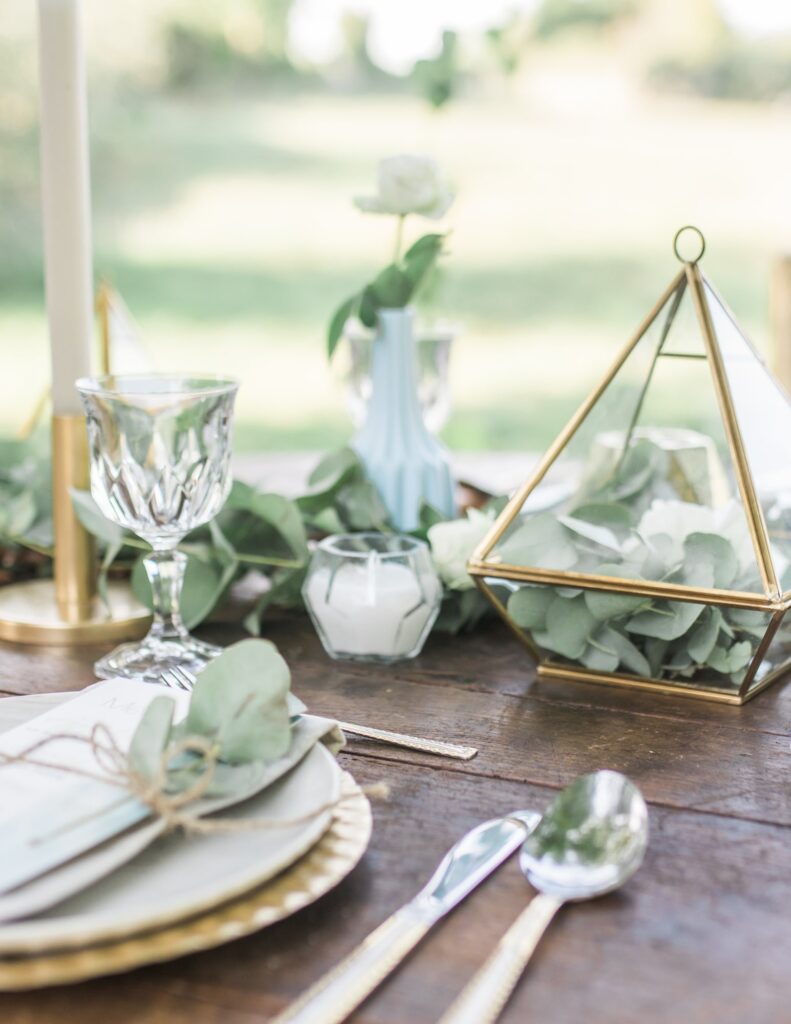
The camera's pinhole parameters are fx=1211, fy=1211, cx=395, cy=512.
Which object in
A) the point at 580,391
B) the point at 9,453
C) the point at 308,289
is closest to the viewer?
the point at 9,453

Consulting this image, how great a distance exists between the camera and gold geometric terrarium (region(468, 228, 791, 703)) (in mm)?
821

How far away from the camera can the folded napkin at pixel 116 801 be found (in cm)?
50

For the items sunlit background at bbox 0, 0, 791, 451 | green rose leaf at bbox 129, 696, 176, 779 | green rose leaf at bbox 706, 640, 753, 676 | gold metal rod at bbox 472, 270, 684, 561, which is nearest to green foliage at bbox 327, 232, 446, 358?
gold metal rod at bbox 472, 270, 684, 561

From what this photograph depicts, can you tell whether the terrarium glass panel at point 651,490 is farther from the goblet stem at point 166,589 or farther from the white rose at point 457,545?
the goblet stem at point 166,589

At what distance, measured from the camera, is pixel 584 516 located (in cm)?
90

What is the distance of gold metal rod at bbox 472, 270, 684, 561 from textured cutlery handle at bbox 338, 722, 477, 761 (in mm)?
161

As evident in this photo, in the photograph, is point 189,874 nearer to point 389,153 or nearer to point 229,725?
point 229,725

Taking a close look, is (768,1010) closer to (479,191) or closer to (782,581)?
(782,581)

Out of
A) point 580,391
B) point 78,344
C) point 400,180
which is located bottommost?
point 580,391

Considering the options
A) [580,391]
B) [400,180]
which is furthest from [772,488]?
[580,391]

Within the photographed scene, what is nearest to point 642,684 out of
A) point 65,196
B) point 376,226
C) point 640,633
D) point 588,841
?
point 640,633

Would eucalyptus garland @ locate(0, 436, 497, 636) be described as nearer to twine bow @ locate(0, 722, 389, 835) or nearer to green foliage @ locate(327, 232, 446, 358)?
green foliage @ locate(327, 232, 446, 358)

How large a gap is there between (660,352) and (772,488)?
13cm

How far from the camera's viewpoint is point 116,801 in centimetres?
56
